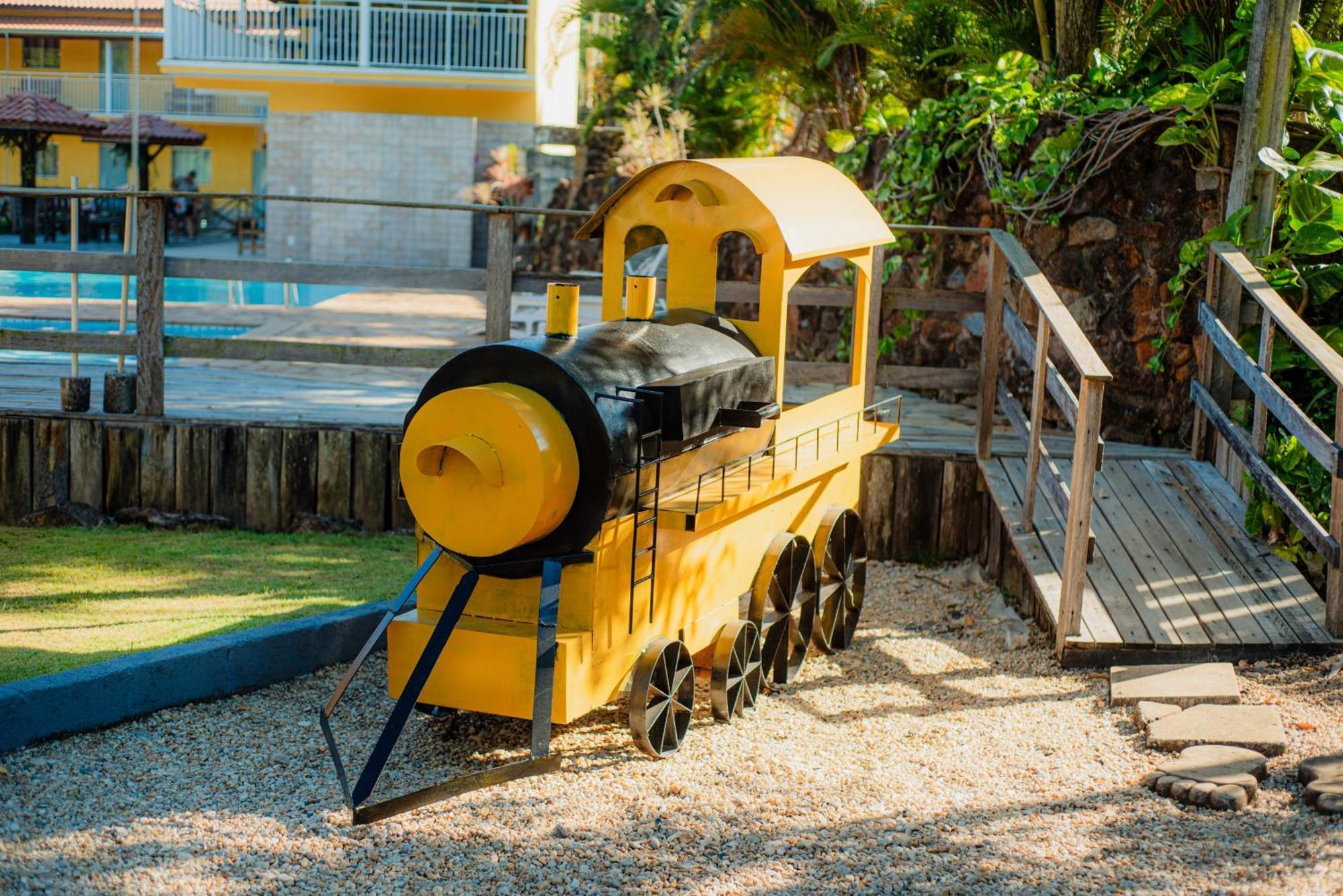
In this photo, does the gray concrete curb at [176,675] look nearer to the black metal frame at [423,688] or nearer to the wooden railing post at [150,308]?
the black metal frame at [423,688]

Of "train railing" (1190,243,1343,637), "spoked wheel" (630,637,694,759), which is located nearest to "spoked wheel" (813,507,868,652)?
"spoked wheel" (630,637,694,759)

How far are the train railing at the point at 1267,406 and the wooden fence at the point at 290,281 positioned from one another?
1.31 meters

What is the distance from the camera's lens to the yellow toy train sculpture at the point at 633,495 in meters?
4.38

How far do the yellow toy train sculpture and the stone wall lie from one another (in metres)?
18.2

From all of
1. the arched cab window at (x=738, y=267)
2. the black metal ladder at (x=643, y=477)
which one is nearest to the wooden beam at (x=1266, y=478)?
the black metal ladder at (x=643, y=477)

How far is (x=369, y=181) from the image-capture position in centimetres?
2377

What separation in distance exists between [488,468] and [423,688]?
0.84 m

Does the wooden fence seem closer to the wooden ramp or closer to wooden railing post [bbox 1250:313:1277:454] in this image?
the wooden ramp

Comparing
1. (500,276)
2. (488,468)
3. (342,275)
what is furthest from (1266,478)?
(342,275)

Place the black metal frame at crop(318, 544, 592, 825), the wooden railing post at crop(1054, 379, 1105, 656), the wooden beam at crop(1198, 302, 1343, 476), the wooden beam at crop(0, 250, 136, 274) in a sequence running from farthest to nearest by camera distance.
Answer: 1. the wooden beam at crop(0, 250, 136, 274)
2. the wooden railing post at crop(1054, 379, 1105, 656)
3. the wooden beam at crop(1198, 302, 1343, 476)
4. the black metal frame at crop(318, 544, 592, 825)

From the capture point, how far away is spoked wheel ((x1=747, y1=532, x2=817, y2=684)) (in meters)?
5.52

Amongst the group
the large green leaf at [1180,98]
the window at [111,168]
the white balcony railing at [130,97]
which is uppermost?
the white balcony railing at [130,97]

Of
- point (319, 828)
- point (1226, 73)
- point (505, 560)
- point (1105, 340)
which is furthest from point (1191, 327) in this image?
point (319, 828)

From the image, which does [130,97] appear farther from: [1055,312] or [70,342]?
[1055,312]
